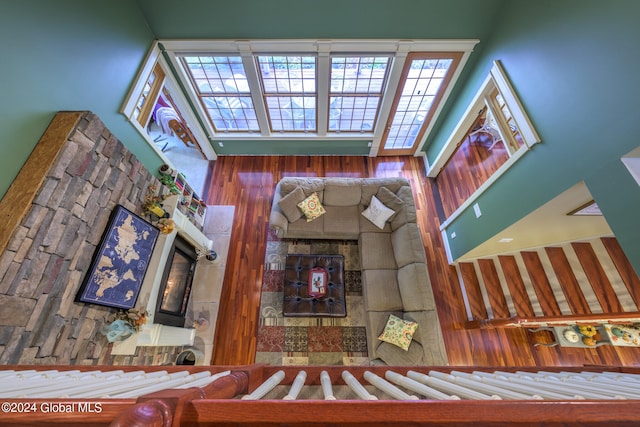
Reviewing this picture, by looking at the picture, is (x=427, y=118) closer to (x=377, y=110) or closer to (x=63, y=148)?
(x=377, y=110)

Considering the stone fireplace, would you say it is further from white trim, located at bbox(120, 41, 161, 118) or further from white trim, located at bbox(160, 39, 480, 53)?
white trim, located at bbox(160, 39, 480, 53)

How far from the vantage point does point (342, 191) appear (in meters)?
3.53

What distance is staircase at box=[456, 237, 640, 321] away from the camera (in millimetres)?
2469

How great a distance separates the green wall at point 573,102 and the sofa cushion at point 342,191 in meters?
1.58

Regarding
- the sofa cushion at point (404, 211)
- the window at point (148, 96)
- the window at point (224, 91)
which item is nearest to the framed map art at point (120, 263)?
the window at point (148, 96)

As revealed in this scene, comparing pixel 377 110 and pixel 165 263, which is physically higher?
pixel 377 110

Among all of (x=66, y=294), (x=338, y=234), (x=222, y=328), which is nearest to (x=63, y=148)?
(x=66, y=294)

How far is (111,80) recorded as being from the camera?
252 centimetres

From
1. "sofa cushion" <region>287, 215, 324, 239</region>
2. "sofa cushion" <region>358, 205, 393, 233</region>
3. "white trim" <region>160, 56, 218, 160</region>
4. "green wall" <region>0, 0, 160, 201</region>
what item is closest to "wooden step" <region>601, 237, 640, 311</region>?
"sofa cushion" <region>358, 205, 393, 233</region>

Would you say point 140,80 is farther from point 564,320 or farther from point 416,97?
point 564,320

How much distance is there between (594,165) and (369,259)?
2273 millimetres

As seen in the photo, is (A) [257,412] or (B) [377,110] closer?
(A) [257,412]

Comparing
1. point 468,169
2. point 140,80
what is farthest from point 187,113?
point 468,169

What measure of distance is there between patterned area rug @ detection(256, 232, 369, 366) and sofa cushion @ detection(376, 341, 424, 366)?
44cm
